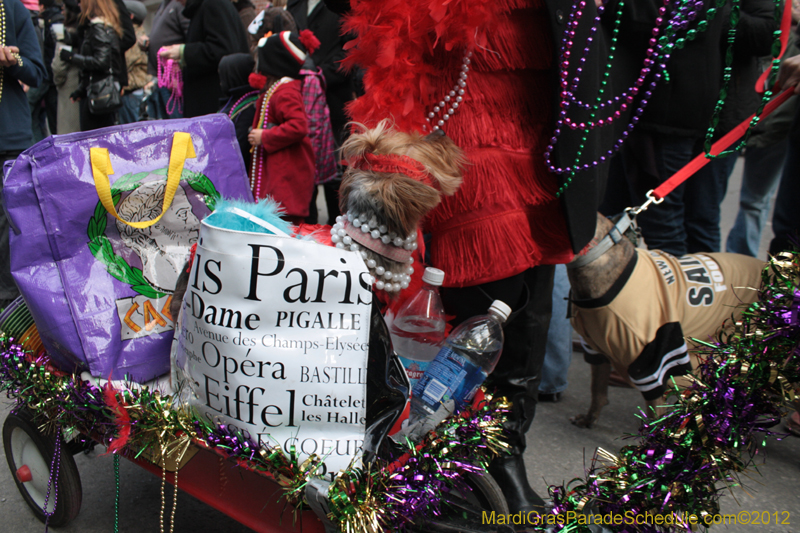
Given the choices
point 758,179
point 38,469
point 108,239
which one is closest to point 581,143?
point 108,239

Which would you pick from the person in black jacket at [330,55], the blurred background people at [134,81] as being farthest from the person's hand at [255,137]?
the blurred background people at [134,81]

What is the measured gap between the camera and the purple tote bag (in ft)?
4.72

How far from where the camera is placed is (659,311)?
2.03 m

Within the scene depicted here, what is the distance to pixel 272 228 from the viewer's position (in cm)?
125

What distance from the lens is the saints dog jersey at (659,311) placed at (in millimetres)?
1979

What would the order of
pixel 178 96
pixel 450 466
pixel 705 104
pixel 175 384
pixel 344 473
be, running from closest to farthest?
pixel 344 473
pixel 450 466
pixel 175 384
pixel 705 104
pixel 178 96

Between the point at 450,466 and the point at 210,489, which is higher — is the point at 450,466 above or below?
above

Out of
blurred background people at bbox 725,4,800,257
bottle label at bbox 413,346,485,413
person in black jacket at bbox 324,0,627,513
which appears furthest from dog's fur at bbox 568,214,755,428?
blurred background people at bbox 725,4,800,257

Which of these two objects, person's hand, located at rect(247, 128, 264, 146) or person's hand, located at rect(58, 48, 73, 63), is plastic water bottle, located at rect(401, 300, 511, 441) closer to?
person's hand, located at rect(247, 128, 264, 146)

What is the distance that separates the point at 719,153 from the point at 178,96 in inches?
171

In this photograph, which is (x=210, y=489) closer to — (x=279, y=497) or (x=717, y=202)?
(x=279, y=497)

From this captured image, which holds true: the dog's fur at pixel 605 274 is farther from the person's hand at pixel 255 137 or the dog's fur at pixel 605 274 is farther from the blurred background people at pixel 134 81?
the blurred background people at pixel 134 81

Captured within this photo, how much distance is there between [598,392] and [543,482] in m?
0.51

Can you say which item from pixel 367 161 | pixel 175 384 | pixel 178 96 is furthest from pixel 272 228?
pixel 178 96
